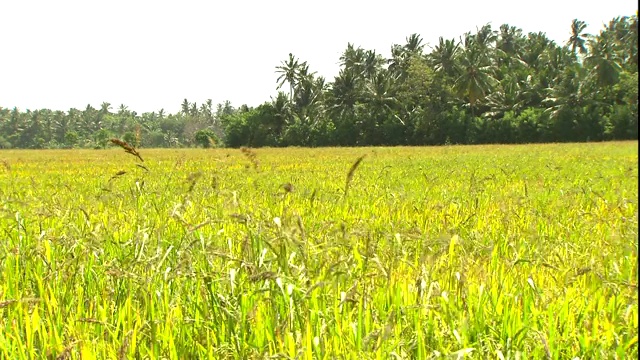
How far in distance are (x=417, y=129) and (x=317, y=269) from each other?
5445cm

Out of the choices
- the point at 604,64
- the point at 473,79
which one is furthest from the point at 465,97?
the point at 604,64

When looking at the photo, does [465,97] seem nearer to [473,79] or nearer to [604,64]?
[473,79]

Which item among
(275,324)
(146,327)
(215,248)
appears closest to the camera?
(275,324)

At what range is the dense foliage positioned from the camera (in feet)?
158

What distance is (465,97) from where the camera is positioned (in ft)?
190

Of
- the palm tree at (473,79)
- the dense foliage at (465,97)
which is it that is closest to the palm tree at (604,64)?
the dense foliage at (465,97)

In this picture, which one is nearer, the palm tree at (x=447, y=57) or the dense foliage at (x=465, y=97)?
the dense foliage at (x=465, y=97)

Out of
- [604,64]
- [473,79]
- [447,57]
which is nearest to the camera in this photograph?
[604,64]

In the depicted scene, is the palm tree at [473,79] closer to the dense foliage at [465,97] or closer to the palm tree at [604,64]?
the dense foliage at [465,97]

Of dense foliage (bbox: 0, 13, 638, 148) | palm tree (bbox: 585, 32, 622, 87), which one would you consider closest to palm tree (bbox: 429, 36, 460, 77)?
dense foliage (bbox: 0, 13, 638, 148)

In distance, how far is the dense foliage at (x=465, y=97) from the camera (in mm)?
48062

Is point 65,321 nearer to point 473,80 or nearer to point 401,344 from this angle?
point 401,344

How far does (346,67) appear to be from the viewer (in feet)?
223

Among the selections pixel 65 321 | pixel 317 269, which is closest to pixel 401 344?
pixel 317 269
